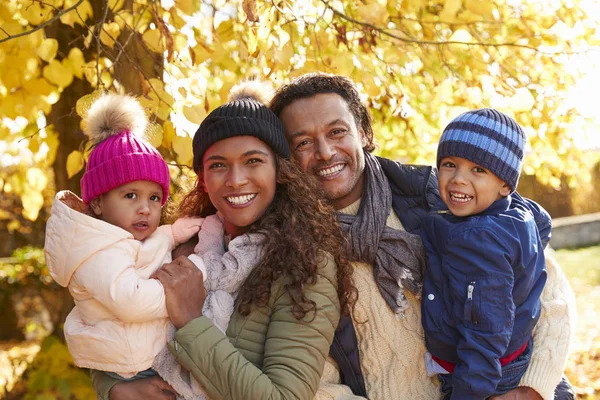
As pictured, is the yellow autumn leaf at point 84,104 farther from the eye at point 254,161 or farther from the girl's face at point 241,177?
the eye at point 254,161

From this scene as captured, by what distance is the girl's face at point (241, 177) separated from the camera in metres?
2.37

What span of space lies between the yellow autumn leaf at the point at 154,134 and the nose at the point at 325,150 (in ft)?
2.54

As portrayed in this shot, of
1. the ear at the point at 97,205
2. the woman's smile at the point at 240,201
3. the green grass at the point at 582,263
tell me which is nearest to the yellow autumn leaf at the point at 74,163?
the ear at the point at 97,205

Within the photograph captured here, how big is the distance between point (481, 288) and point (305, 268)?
0.64 meters

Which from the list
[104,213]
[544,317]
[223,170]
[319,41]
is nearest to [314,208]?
[223,170]

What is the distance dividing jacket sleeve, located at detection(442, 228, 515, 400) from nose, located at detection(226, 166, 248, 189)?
87cm

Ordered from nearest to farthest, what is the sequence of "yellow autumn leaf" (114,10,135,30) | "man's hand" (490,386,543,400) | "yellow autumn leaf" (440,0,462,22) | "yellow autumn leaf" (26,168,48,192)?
"man's hand" (490,386,543,400), "yellow autumn leaf" (114,10,135,30), "yellow autumn leaf" (440,0,462,22), "yellow autumn leaf" (26,168,48,192)

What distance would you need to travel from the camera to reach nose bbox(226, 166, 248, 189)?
2.34 m

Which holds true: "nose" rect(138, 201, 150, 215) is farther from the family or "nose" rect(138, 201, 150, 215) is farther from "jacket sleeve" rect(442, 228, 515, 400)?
"jacket sleeve" rect(442, 228, 515, 400)

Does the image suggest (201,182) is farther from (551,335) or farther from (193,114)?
(551,335)

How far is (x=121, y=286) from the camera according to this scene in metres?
2.10

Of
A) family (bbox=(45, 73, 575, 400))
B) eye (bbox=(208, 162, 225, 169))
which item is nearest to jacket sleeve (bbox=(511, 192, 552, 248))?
family (bbox=(45, 73, 575, 400))

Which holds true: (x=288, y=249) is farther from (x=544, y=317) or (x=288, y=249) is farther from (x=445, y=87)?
(x=445, y=87)

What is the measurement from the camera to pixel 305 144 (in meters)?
2.68
